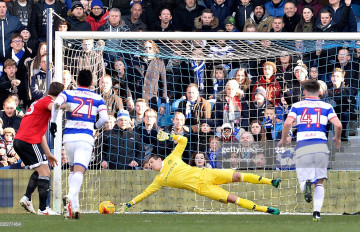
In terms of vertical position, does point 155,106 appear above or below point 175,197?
above

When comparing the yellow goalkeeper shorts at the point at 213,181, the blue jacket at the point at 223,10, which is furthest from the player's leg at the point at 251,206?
the blue jacket at the point at 223,10

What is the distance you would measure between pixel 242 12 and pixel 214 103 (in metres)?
2.91

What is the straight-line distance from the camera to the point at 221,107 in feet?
52.1

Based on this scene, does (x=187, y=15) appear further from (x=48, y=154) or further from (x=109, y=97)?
(x=48, y=154)

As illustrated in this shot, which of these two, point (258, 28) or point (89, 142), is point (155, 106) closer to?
point (258, 28)

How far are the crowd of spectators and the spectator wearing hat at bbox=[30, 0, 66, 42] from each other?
0.51 meters

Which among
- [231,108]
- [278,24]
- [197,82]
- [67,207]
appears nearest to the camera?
[67,207]

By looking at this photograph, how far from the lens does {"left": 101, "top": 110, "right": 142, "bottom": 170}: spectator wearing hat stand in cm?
1512

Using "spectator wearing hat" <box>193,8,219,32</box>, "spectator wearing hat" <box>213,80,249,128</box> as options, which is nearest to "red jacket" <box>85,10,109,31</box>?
"spectator wearing hat" <box>193,8,219,32</box>

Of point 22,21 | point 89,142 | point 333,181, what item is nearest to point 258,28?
point 333,181

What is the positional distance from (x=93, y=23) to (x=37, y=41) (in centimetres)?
135

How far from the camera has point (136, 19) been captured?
18031mm

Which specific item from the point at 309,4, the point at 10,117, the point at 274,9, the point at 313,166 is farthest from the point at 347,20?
the point at 10,117

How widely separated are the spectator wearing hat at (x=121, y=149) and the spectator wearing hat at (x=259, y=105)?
7.41 ft
